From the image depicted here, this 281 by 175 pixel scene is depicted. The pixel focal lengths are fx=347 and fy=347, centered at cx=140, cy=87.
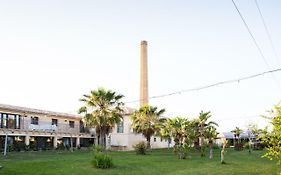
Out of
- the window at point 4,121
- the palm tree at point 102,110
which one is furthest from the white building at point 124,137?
the window at point 4,121

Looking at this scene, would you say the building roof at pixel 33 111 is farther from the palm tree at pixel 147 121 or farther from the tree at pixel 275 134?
the tree at pixel 275 134

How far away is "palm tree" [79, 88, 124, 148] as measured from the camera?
38.7m

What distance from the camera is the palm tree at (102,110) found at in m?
38.7

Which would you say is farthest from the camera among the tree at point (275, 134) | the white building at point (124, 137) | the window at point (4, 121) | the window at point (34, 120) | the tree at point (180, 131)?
the white building at point (124, 137)

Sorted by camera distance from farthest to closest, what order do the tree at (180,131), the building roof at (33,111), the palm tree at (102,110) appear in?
the building roof at (33,111)
the palm tree at (102,110)
the tree at (180,131)

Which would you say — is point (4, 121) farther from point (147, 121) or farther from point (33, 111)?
point (147, 121)

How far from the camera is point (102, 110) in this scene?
39.1 meters

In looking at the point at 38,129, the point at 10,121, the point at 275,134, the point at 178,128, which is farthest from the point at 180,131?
the point at 275,134

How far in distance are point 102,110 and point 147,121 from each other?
753 centimetres

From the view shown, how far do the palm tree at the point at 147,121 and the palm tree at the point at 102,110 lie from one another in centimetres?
487

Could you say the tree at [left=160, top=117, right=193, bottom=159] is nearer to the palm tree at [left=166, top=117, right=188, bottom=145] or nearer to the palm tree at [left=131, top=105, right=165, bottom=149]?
the palm tree at [left=166, top=117, right=188, bottom=145]

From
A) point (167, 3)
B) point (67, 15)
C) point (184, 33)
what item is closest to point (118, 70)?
point (67, 15)

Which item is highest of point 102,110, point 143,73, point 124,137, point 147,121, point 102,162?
point 143,73

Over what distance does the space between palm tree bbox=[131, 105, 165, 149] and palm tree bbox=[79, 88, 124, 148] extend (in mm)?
4867
